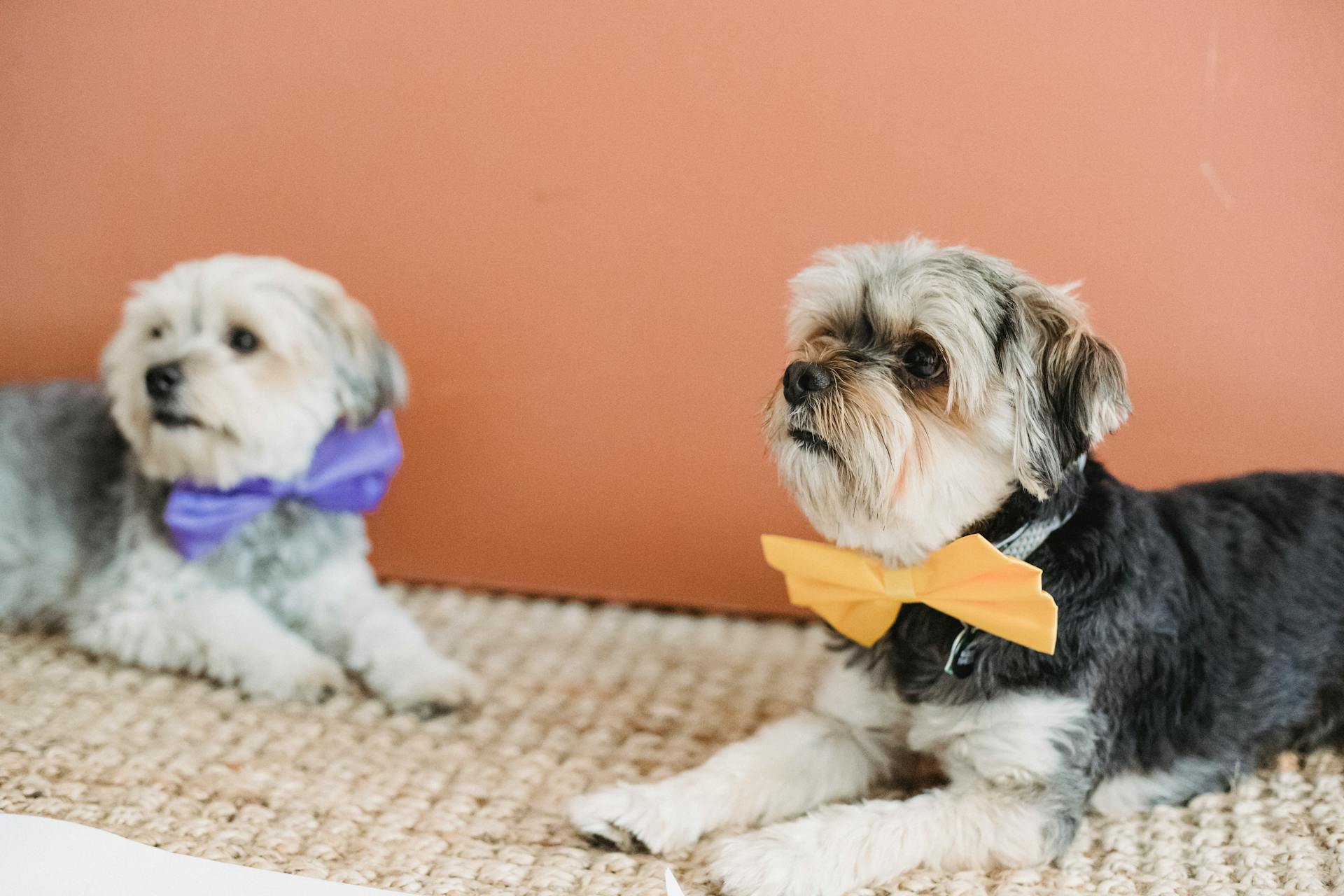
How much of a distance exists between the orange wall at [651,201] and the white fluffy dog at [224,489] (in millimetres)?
274

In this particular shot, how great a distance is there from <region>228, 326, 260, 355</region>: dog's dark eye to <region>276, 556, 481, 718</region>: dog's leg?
426 millimetres

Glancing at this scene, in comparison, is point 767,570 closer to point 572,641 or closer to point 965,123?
point 572,641

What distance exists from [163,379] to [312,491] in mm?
318

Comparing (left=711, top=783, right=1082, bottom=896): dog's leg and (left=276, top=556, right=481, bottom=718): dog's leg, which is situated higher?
(left=711, top=783, right=1082, bottom=896): dog's leg

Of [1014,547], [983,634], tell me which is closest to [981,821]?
[983,634]

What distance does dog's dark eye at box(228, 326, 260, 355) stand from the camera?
192 centimetres

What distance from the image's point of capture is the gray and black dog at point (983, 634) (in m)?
1.33

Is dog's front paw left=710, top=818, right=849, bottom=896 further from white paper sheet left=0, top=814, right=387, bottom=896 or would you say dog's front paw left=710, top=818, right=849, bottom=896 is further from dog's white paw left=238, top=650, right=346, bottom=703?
dog's white paw left=238, top=650, right=346, bottom=703

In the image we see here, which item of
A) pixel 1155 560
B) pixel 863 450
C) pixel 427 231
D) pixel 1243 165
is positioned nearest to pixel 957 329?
pixel 863 450

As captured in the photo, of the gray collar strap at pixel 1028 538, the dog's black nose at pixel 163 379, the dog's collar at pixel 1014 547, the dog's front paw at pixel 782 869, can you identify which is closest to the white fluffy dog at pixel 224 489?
the dog's black nose at pixel 163 379

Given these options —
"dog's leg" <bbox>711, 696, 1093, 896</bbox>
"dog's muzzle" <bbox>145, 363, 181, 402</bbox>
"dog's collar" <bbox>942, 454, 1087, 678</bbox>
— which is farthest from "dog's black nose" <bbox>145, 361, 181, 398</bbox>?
"dog's collar" <bbox>942, 454, 1087, 678</bbox>

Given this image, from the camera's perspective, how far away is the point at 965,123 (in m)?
1.92

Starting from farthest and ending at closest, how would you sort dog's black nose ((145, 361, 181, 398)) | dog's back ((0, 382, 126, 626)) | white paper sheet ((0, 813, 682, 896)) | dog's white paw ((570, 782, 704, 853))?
1. dog's back ((0, 382, 126, 626))
2. dog's black nose ((145, 361, 181, 398))
3. dog's white paw ((570, 782, 704, 853))
4. white paper sheet ((0, 813, 682, 896))

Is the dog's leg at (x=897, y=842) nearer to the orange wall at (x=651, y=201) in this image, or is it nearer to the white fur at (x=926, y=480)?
the white fur at (x=926, y=480)
